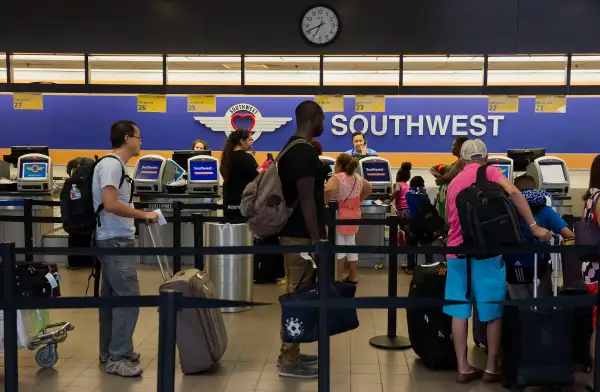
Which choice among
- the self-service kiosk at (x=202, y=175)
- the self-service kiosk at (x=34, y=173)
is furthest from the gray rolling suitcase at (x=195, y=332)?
the self-service kiosk at (x=34, y=173)

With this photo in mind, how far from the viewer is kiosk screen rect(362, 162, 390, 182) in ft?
26.7

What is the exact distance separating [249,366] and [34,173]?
15.9ft

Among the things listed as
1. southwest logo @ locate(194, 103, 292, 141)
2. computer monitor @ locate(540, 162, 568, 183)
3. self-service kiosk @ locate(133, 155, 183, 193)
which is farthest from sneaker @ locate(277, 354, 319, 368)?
southwest logo @ locate(194, 103, 292, 141)

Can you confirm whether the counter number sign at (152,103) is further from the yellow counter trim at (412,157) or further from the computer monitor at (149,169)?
the computer monitor at (149,169)

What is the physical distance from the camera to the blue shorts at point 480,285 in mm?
3961

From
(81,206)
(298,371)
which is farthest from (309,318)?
(81,206)

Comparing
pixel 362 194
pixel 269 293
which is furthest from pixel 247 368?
pixel 362 194

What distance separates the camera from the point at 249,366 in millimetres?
4508

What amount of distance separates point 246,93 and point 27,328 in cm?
570

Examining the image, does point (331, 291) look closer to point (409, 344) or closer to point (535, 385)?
point (535, 385)

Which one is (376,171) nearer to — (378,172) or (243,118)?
(378,172)

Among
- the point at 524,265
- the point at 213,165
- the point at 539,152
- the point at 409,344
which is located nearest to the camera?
the point at 524,265

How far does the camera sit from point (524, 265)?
421cm

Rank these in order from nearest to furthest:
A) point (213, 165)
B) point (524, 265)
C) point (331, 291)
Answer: point (331, 291) → point (524, 265) → point (213, 165)
